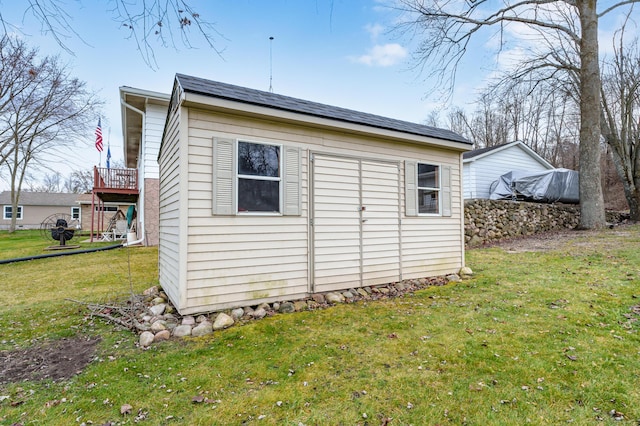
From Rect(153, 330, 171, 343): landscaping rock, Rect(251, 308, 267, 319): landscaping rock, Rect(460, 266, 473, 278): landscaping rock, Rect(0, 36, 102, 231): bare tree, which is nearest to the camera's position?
Rect(153, 330, 171, 343): landscaping rock

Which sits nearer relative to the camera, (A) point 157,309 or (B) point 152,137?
(A) point 157,309

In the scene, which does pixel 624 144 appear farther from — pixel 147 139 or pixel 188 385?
pixel 147 139

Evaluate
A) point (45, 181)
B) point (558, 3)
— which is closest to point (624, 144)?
point (558, 3)

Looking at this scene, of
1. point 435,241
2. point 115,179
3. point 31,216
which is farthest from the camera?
point 31,216

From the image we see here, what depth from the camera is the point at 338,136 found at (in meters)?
4.97

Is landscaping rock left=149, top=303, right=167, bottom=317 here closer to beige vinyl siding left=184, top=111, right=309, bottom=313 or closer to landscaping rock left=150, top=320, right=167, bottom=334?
landscaping rock left=150, top=320, right=167, bottom=334

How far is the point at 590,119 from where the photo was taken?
9961 mm

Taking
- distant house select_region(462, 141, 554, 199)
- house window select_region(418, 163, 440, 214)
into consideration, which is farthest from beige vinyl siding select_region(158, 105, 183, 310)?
distant house select_region(462, 141, 554, 199)

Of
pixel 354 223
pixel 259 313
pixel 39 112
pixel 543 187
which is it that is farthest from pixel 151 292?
pixel 39 112

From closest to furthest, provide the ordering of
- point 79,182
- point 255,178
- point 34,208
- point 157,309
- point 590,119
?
point 157,309 → point 255,178 → point 590,119 → point 34,208 → point 79,182

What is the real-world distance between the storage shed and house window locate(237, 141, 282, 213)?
0.01 metres

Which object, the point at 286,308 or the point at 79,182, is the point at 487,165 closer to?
the point at 286,308

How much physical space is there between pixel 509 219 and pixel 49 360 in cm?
1211

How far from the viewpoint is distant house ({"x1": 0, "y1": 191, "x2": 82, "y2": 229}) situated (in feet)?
93.1
